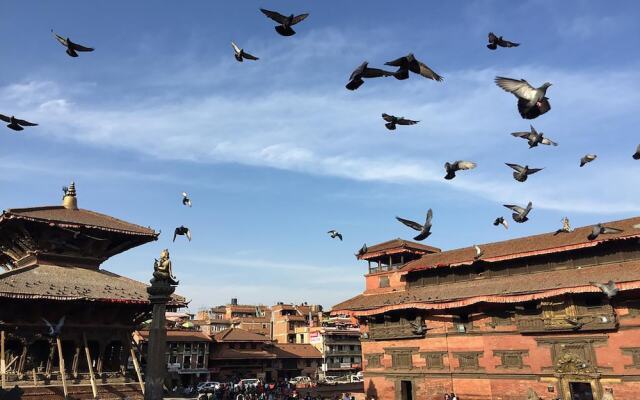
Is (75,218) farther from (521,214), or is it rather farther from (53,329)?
(521,214)

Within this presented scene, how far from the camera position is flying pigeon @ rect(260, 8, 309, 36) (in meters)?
10.8

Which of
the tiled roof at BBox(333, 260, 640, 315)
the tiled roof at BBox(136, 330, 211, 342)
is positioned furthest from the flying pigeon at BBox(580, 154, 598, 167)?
the tiled roof at BBox(136, 330, 211, 342)

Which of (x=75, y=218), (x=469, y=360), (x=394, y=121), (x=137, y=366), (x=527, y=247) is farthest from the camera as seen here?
(x=527, y=247)

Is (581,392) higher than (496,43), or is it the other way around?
(496,43)

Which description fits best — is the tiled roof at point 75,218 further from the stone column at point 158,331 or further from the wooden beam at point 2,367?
the stone column at point 158,331

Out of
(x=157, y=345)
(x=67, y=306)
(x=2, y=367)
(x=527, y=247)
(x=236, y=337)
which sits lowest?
(x=2, y=367)

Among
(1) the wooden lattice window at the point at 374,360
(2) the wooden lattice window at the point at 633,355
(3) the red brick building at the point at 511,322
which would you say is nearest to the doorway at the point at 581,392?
(3) the red brick building at the point at 511,322

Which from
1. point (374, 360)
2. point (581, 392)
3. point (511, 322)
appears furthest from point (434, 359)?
point (581, 392)

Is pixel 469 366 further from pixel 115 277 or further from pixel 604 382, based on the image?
pixel 115 277

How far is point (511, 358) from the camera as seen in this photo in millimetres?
30469

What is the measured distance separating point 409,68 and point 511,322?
80.9ft

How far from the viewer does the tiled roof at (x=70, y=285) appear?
903 inches

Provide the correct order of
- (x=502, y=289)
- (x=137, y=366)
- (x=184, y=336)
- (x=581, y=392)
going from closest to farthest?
(x=137, y=366)
(x=502, y=289)
(x=581, y=392)
(x=184, y=336)

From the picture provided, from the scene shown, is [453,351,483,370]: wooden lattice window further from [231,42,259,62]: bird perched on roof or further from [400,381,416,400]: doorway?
[231,42,259,62]: bird perched on roof
